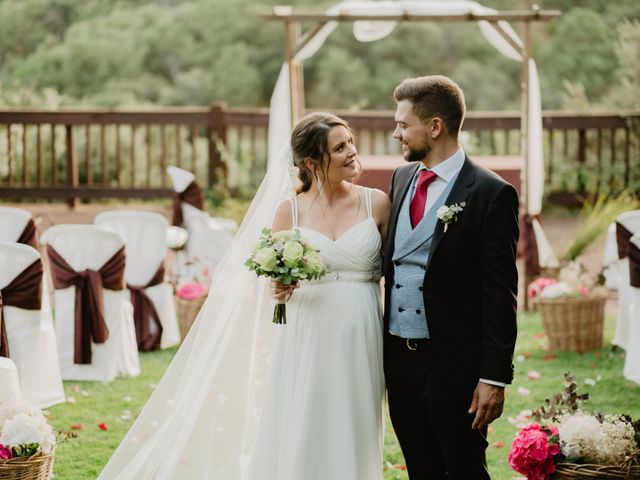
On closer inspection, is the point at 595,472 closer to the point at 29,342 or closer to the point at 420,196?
the point at 420,196

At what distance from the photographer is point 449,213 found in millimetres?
3447

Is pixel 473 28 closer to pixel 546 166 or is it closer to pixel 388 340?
pixel 546 166

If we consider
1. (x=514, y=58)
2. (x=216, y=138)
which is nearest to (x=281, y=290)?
(x=514, y=58)

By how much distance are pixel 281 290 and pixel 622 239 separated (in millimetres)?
4334

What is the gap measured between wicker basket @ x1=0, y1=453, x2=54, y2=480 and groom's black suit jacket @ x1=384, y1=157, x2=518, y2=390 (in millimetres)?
1813

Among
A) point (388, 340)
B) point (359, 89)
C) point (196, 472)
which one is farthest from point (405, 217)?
point (359, 89)

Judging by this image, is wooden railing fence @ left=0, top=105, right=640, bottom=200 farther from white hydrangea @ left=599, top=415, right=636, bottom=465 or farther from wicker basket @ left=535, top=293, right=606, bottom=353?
white hydrangea @ left=599, top=415, right=636, bottom=465

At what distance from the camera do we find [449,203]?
353 cm

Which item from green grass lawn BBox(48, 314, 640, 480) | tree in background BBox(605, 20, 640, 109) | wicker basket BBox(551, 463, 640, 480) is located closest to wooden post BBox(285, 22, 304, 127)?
green grass lawn BBox(48, 314, 640, 480)

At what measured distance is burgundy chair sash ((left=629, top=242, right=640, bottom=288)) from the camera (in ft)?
21.1

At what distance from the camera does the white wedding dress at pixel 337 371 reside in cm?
391

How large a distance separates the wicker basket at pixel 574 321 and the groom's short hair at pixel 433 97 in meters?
4.33

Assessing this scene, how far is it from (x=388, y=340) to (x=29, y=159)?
13.2m

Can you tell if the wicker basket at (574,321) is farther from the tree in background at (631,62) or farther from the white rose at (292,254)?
the tree in background at (631,62)
